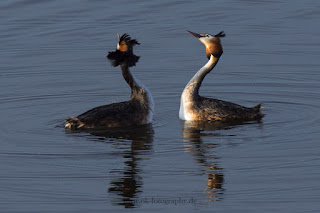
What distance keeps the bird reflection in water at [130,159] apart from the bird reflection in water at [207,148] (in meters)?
0.62

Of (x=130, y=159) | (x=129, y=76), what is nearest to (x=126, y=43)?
(x=129, y=76)

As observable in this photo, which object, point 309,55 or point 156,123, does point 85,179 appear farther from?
point 309,55

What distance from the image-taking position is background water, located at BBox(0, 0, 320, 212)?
10.3 m

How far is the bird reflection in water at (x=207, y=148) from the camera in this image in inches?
413

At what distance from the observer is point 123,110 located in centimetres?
1370

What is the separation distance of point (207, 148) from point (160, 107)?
2.82 m

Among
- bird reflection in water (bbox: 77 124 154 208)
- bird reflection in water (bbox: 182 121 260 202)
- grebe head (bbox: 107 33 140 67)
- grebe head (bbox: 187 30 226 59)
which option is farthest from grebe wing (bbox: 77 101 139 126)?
grebe head (bbox: 187 30 226 59)

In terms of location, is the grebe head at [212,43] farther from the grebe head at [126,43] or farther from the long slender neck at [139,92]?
the long slender neck at [139,92]

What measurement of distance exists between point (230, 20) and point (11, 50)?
571cm

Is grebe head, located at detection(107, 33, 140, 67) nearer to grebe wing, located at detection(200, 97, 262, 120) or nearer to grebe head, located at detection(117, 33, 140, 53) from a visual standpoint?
grebe head, located at detection(117, 33, 140, 53)

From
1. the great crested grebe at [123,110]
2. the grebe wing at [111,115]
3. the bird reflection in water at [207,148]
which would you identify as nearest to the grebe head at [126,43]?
the great crested grebe at [123,110]

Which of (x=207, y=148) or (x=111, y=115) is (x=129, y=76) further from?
(x=207, y=148)

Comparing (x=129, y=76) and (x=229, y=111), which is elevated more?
Result: (x=129, y=76)

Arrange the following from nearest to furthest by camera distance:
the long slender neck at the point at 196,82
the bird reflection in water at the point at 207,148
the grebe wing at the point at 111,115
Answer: the bird reflection in water at the point at 207,148 → the grebe wing at the point at 111,115 → the long slender neck at the point at 196,82
